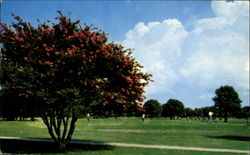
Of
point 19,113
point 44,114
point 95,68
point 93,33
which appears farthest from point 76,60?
point 19,113

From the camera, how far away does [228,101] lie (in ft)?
309

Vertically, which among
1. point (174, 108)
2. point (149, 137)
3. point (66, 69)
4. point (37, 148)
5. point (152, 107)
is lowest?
point (37, 148)

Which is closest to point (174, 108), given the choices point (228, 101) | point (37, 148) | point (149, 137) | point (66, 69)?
point (228, 101)

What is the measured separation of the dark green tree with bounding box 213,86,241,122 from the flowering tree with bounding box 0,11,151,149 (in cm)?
8422

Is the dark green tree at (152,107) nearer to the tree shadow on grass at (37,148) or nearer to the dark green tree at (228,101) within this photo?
the dark green tree at (228,101)

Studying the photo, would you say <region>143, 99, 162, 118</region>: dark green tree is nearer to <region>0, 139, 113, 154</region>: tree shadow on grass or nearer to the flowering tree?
<region>0, 139, 113, 154</region>: tree shadow on grass

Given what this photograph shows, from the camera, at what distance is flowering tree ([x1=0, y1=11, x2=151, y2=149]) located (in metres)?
14.3

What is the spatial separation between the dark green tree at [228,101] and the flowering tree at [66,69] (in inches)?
Answer: 3316

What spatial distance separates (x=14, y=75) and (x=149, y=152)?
8.93 metres

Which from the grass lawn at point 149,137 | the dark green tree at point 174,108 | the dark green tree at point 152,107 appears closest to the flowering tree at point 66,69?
the grass lawn at point 149,137

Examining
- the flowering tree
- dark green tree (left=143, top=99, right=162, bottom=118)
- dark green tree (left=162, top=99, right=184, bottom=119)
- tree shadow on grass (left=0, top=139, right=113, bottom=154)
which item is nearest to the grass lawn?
tree shadow on grass (left=0, top=139, right=113, bottom=154)

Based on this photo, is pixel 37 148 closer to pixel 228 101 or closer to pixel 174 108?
pixel 228 101

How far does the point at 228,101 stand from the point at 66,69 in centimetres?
8906

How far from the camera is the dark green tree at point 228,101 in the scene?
9325cm
